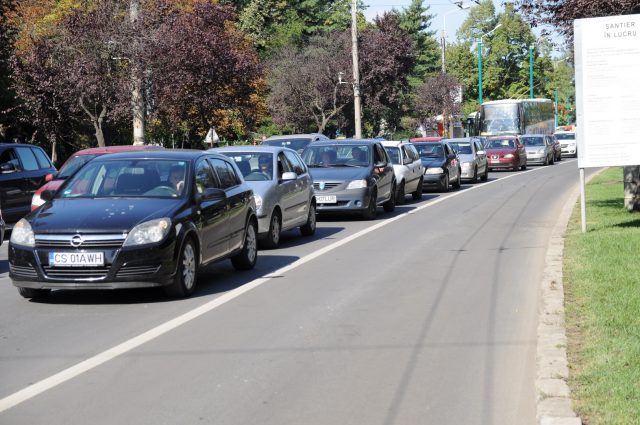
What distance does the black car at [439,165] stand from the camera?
3086 centimetres

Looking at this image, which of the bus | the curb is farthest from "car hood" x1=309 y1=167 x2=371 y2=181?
the bus

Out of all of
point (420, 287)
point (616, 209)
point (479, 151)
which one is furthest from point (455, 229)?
point (479, 151)

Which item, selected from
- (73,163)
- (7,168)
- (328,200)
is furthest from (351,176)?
(7,168)

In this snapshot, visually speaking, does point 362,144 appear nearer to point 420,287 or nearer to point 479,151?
point 420,287

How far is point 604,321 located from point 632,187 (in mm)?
10627

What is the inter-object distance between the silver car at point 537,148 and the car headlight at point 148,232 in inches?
1752

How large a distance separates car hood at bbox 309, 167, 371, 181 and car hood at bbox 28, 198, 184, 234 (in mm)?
9889

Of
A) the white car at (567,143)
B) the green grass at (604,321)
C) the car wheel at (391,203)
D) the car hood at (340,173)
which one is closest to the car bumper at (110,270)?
the green grass at (604,321)

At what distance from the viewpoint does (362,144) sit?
22.2m

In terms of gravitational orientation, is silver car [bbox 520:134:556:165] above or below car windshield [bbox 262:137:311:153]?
below

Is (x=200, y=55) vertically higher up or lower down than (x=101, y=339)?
higher up

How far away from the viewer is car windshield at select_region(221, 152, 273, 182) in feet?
53.5

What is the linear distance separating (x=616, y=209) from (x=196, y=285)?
11.0 meters

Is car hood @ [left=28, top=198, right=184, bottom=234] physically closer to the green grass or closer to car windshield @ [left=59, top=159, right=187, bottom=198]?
car windshield @ [left=59, top=159, right=187, bottom=198]
